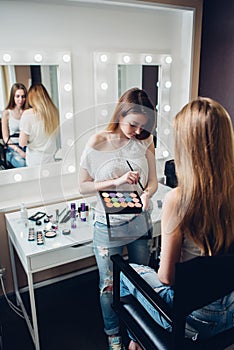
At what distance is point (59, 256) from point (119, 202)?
41cm

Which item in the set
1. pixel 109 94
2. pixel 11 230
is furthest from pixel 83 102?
pixel 11 230

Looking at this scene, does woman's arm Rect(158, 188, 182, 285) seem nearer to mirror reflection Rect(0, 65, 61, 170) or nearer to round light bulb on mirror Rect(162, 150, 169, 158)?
round light bulb on mirror Rect(162, 150, 169, 158)

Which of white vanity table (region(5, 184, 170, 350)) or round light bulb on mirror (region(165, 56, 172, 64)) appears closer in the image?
white vanity table (region(5, 184, 170, 350))

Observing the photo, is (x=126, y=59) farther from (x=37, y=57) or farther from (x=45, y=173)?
(x=45, y=173)

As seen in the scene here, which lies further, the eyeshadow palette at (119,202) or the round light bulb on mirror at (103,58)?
the round light bulb on mirror at (103,58)

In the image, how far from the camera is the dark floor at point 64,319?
1.49m

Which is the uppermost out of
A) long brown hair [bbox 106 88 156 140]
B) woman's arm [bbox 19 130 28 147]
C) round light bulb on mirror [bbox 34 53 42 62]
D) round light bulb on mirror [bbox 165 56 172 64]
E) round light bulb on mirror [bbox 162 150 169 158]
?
round light bulb on mirror [bbox 34 53 42 62]

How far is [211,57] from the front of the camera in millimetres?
1918

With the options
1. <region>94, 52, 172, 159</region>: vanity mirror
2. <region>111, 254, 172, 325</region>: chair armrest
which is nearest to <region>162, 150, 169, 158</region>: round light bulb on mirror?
<region>94, 52, 172, 159</region>: vanity mirror

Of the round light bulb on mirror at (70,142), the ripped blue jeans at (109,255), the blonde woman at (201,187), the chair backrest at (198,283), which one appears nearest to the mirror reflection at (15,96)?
the round light bulb on mirror at (70,142)

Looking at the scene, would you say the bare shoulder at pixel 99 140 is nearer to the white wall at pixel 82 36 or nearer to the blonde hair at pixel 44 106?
the white wall at pixel 82 36

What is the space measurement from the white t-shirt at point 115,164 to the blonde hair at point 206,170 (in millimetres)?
354

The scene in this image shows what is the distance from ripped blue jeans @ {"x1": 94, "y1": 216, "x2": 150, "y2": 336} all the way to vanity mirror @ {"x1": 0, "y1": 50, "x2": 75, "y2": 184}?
1.69ft

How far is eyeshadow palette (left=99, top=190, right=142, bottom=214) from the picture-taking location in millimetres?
1135
